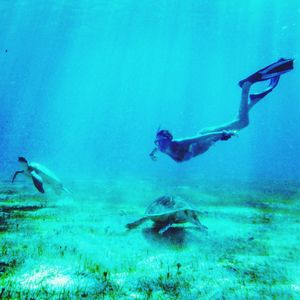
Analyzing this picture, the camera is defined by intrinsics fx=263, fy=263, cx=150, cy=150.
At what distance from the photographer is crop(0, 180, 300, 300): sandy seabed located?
11.8ft

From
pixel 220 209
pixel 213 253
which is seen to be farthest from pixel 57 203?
pixel 213 253

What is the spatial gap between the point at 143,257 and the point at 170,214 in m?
1.26

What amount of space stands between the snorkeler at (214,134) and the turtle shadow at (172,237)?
2266mm

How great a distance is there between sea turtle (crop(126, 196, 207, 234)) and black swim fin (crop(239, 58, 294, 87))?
4.99 m

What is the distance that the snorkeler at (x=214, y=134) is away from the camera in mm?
7461

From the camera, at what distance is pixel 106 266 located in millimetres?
4406

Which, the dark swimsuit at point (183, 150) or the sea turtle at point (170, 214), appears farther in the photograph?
the dark swimsuit at point (183, 150)

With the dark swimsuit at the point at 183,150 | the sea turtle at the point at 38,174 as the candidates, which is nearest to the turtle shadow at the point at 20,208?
the sea turtle at the point at 38,174

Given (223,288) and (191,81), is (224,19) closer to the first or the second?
(223,288)

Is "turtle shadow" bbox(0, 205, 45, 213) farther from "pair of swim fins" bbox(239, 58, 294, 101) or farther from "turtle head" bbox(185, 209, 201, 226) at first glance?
"pair of swim fins" bbox(239, 58, 294, 101)

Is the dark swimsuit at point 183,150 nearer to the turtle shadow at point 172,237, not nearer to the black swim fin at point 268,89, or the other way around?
the turtle shadow at point 172,237

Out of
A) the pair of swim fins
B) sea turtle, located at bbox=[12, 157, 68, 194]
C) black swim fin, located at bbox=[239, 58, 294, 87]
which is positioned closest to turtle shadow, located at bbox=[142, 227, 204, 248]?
sea turtle, located at bbox=[12, 157, 68, 194]

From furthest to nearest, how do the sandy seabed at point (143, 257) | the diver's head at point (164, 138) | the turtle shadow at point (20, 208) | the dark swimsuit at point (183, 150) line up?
the turtle shadow at point (20, 208), the dark swimsuit at point (183, 150), the diver's head at point (164, 138), the sandy seabed at point (143, 257)

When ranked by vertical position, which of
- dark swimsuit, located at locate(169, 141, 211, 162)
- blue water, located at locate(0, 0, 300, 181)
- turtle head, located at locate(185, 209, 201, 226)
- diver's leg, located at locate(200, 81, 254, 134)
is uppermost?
blue water, located at locate(0, 0, 300, 181)
